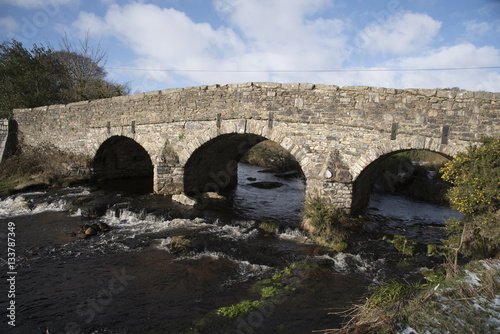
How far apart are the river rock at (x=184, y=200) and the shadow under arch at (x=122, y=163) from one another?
2761 mm

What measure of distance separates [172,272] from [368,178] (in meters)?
7.66

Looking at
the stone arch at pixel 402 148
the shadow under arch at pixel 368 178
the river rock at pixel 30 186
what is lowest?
the river rock at pixel 30 186

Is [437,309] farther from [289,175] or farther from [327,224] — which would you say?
[289,175]

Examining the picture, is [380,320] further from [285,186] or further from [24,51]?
[24,51]

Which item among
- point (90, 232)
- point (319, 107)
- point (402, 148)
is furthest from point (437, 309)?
point (90, 232)

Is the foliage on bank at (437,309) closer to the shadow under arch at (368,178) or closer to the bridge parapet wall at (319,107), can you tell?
the bridge parapet wall at (319,107)

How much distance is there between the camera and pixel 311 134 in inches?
336

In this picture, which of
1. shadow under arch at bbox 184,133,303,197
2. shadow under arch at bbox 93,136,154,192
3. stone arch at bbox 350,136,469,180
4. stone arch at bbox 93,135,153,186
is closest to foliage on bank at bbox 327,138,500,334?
stone arch at bbox 350,136,469,180

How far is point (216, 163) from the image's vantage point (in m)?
13.2

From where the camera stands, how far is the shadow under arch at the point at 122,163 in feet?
46.1

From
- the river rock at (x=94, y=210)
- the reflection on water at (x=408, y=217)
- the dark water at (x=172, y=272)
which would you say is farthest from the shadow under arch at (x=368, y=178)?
the river rock at (x=94, y=210)

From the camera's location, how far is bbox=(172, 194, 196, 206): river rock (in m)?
10.4

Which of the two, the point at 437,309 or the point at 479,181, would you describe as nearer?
the point at 437,309

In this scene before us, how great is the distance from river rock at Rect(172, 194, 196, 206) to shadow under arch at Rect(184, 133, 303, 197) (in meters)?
0.63
